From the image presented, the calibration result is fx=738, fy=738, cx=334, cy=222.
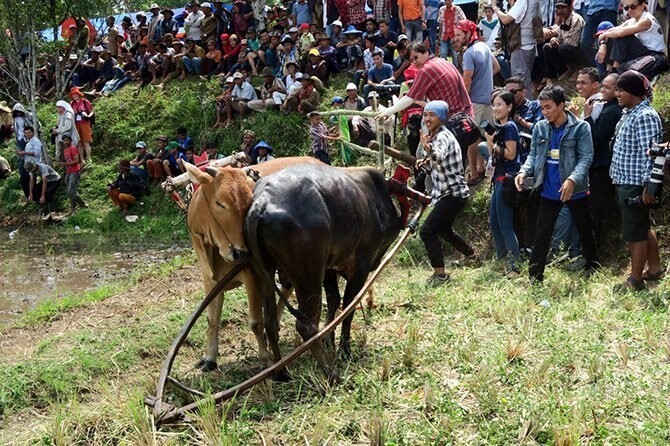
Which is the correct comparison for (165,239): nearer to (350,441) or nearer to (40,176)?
(40,176)

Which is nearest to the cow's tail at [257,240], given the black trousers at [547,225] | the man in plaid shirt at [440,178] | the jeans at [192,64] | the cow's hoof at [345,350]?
the cow's hoof at [345,350]

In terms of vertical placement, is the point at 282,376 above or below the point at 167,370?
below

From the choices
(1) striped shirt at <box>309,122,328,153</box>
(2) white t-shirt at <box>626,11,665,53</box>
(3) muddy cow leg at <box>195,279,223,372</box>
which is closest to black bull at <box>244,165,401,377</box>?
(3) muddy cow leg at <box>195,279,223,372</box>

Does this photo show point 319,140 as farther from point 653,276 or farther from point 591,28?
point 653,276

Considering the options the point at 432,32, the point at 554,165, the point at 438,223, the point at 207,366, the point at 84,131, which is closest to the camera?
the point at 207,366

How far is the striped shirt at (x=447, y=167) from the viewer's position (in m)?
7.99

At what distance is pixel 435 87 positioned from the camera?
9203 mm

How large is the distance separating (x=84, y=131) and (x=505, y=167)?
47.2 ft

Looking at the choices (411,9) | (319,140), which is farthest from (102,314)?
(411,9)

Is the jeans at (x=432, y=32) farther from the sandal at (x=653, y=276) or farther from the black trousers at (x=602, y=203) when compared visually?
the sandal at (x=653, y=276)

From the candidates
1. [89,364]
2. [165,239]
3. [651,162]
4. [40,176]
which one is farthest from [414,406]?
[40,176]

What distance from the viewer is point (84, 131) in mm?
19922

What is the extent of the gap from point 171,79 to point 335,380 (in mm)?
17433

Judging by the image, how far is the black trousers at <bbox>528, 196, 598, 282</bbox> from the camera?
773 centimetres
